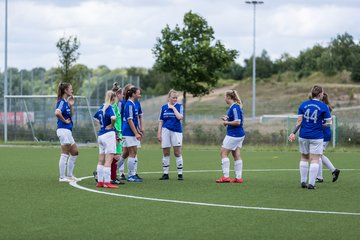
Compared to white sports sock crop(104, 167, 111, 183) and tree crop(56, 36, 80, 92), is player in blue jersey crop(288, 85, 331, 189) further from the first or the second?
tree crop(56, 36, 80, 92)

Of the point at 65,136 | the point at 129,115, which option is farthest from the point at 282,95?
the point at 65,136

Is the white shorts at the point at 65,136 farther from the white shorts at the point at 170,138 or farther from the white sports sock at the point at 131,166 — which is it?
the white shorts at the point at 170,138

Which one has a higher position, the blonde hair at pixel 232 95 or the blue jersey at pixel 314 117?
the blonde hair at pixel 232 95

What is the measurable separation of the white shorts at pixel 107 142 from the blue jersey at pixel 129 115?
129 centimetres

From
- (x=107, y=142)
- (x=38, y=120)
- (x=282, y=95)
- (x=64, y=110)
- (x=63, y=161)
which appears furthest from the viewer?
(x=282, y=95)

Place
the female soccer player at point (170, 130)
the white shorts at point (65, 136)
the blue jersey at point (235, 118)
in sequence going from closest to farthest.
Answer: the white shorts at point (65, 136)
the blue jersey at point (235, 118)
the female soccer player at point (170, 130)

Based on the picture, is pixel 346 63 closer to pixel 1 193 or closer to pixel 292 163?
pixel 292 163

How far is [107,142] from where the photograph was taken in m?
17.1

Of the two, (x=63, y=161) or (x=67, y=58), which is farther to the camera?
(x=67, y=58)

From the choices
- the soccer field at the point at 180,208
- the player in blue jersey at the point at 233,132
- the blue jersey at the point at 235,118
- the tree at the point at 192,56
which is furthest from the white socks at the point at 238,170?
the tree at the point at 192,56

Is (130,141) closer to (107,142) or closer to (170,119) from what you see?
(170,119)

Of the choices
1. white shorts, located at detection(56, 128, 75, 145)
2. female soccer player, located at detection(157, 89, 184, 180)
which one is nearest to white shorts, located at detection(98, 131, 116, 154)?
white shorts, located at detection(56, 128, 75, 145)

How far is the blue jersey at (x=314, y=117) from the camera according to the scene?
16.9 meters

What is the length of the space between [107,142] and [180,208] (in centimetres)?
406
